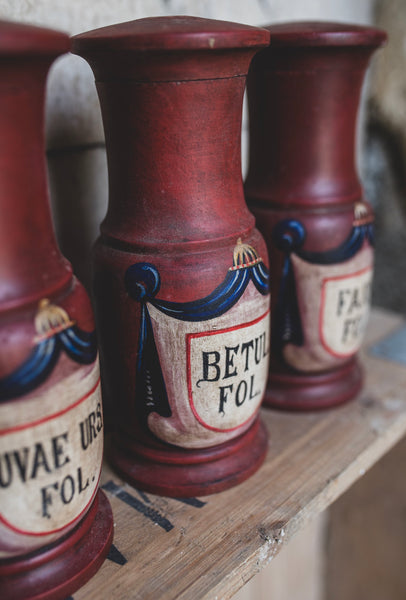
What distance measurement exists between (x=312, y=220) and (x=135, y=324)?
204 mm

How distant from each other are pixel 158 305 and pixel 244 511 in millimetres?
193

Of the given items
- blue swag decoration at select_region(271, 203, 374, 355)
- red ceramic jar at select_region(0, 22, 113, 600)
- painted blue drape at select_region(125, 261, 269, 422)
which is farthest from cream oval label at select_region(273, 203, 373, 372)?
red ceramic jar at select_region(0, 22, 113, 600)

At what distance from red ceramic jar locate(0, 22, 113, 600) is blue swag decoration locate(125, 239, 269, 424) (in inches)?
2.2

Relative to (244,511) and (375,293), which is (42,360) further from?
(375,293)

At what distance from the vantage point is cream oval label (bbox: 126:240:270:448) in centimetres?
42

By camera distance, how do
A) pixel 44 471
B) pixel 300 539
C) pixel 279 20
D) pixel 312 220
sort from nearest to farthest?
pixel 44 471
pixel 312 220
pixel 279 20
pixel 300 539

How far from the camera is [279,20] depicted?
0.74 metres

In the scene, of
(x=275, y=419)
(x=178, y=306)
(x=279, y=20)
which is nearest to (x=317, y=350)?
(x=275, y=419)

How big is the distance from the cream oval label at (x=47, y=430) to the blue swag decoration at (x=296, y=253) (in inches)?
9.1

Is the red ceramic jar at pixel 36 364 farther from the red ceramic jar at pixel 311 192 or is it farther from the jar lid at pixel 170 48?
the red ceramic jar at pixel 311 192

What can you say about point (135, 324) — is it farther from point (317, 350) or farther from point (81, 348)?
point (317, 350)

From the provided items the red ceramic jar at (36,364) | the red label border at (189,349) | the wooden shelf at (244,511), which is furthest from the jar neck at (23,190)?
the wooden shelf at (244,511)

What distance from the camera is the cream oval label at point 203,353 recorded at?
42cm

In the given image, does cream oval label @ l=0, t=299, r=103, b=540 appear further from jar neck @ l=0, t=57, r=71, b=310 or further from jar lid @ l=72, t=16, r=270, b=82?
jar lid @ l=72, t=16, r=270, b=82
